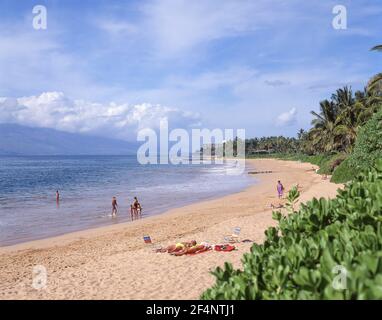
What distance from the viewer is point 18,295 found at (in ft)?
29.2

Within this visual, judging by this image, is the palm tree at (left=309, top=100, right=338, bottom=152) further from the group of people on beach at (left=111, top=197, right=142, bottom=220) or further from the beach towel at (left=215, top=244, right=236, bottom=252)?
the beach towel at (left=215, top=244, right=236, bottom=252)

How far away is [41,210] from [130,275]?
62.5 feet

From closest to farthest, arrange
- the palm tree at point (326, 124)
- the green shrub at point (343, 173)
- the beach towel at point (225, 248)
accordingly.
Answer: the beach towel at point (225, 248), the green shrub at point (343, 173), the palm tree at point (326, 124)

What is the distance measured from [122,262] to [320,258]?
31.2 feet

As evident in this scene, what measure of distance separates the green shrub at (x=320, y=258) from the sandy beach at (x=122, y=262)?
4639mm

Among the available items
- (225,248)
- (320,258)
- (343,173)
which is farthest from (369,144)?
(320,258)

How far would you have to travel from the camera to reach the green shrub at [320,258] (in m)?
2.05

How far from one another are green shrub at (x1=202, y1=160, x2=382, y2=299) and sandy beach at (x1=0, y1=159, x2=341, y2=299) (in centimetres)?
464

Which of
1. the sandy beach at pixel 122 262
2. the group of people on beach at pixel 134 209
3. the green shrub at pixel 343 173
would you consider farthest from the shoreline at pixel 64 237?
the green shrub at pixel 343 173

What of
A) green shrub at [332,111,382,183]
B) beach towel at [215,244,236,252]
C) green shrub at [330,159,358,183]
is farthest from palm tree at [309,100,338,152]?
beach towel at [215,244,236,252]

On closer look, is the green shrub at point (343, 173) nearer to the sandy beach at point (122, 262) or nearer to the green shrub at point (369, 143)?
the green shrub at point (369, 143)

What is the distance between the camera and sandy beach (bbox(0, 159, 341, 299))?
8.68m
